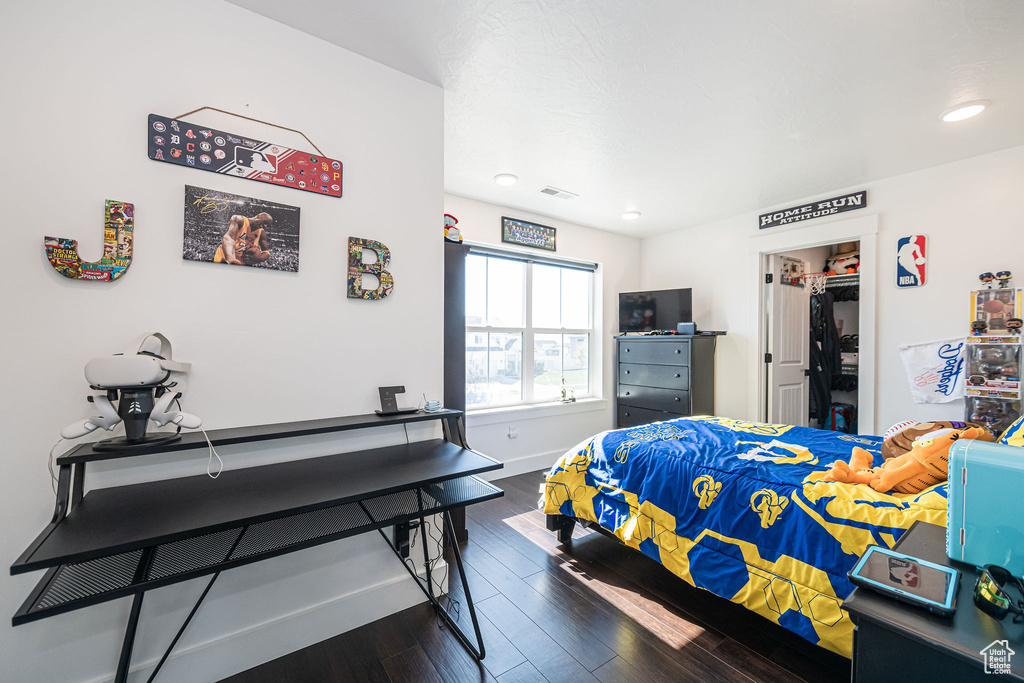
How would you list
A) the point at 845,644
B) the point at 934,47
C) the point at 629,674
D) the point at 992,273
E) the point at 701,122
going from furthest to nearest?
the point at 992,273, the point at 701,122, the point at 934,47, the point at 629,674, the point at 845,644

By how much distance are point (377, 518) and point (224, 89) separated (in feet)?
5.61

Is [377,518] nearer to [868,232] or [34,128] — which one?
→ [34,128]

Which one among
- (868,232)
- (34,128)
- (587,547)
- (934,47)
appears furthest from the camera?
(868,232)

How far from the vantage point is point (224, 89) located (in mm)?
1608

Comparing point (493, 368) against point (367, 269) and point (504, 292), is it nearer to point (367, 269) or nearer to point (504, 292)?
point (504, 292)

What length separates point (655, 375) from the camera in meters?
4.18

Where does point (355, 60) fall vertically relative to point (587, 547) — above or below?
above

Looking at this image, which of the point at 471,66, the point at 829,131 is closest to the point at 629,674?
the point at 471,66

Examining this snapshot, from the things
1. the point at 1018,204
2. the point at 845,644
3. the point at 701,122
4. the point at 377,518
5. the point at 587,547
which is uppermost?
the point at 701,122

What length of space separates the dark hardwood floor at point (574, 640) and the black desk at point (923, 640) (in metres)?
0.92

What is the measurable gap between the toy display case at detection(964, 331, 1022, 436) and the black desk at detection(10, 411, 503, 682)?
3.28 metres

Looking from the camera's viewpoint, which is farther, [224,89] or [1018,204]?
[1018,204]

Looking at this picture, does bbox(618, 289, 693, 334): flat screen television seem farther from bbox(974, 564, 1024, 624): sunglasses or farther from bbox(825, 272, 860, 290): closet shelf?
bbox(974, 564, 1024, 624): sunglasses

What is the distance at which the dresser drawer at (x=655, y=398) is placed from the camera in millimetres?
3910
